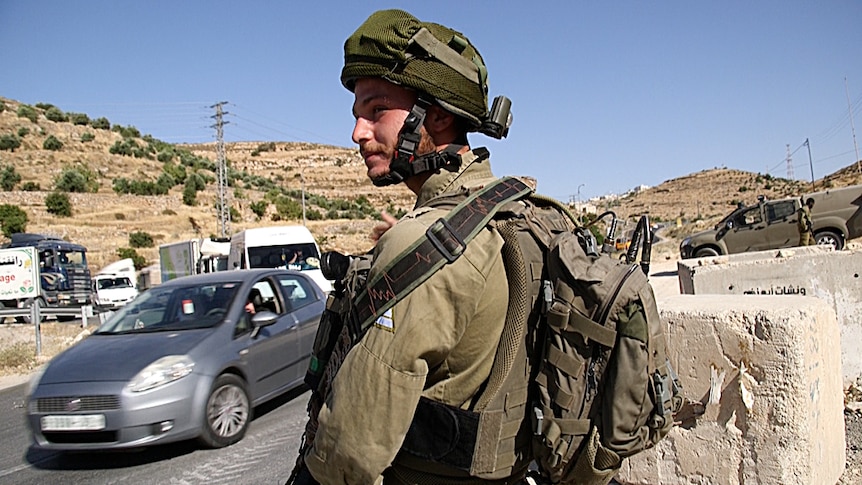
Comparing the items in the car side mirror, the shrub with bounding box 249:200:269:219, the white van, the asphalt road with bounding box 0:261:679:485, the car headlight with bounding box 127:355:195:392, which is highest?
the shrub with bounding box 249:200:269:219

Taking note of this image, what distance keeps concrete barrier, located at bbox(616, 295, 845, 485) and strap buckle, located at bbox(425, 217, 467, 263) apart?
1797 mm

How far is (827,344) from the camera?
9.23 ft

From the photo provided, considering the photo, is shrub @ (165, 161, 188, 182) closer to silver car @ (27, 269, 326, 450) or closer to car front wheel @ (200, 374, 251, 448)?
silver car @ (27, 269, 326, 450)

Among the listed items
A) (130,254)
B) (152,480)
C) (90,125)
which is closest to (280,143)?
(90,125)

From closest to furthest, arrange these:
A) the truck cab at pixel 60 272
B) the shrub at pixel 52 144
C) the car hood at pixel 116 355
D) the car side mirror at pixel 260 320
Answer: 1. the car hood at pixel 116 355
2. the car side mirror at pixel 260 320
3. the truck cab at pixel 60 272
4. the shrub at pixel 52 144

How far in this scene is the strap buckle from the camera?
1286 mm

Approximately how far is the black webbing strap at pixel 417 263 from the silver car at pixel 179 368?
458 centimetres

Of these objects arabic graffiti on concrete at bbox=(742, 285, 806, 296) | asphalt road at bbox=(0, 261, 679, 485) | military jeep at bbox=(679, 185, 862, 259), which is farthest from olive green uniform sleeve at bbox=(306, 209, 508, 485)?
military jeep at bbox=(679, 185, 862, 259)

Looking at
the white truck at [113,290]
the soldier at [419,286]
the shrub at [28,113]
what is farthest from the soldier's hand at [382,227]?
the shrub at [28,113]

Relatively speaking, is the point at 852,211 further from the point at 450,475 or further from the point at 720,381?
the point at 450,475

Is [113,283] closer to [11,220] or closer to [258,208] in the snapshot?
[11,220]

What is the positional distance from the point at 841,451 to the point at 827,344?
24.6 inches

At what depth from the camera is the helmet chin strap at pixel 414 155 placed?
1.54 m

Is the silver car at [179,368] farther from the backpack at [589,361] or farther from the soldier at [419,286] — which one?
the backpack at [589,361]
